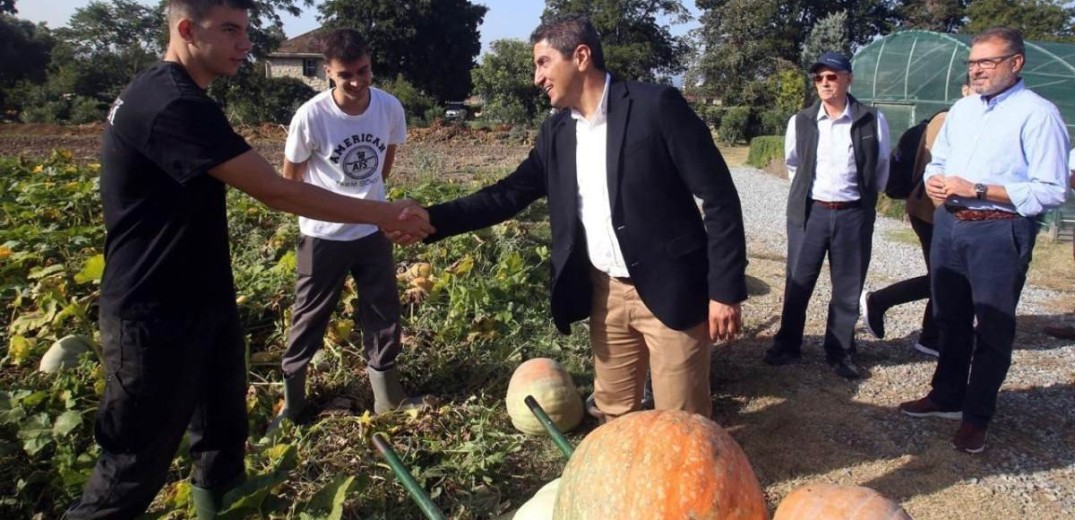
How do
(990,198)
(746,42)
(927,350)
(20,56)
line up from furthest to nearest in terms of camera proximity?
(20,56) → (746,42) → (927,350) → (990,198)

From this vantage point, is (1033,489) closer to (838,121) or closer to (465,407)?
(838,121)

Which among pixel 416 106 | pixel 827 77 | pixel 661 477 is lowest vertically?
pixel 661 477

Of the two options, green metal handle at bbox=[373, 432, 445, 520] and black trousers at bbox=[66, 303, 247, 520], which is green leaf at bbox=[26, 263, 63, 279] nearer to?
black trousers at bbox=[66, 303, 247, 520]

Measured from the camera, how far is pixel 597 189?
2.94 m

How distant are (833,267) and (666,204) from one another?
255cm

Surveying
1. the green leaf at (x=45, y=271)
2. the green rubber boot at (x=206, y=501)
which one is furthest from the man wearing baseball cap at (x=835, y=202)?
the green leaf at (x=45, y=271)

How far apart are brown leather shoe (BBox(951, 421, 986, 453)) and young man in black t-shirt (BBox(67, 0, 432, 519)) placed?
3.52 meters

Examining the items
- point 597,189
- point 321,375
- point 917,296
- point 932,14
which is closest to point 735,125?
point 917,296

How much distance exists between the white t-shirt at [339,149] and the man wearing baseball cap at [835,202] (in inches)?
108

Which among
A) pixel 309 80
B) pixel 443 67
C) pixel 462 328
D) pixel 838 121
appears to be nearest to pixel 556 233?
pixel 462 328

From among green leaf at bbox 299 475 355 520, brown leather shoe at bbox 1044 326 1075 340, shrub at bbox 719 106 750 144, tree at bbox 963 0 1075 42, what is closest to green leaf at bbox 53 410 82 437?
green leaf at bbox 299 475 355 520

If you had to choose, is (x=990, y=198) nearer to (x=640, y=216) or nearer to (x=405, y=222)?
(x=640, y=216)

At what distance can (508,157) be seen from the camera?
19969 mm

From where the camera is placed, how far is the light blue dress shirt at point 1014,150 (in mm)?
3381
